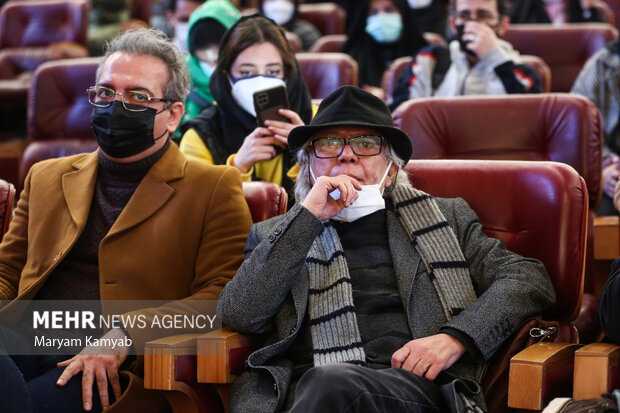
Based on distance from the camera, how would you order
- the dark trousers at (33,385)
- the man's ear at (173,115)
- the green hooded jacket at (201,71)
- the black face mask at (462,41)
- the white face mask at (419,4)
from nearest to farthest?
1. the dark trousers at (33,385)
2. the man's ear at (173,115)
3. the green hooded jacket at (201,71)
4. the black face mask at (462,41)
5. the white face mask at (419,4)

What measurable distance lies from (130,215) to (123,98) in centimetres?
33

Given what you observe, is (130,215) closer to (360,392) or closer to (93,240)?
(93,240)

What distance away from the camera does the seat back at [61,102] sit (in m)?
3.94

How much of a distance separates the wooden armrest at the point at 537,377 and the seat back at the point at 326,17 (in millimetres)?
4614

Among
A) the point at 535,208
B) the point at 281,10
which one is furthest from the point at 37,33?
the point at 535,208

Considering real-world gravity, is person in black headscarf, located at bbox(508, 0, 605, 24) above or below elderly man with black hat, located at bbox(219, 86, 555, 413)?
below

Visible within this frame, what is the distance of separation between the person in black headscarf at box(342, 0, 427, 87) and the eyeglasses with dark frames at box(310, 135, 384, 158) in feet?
9.56

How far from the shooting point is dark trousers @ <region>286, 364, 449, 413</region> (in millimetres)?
1773

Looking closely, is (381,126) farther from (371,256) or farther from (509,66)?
(509,66)

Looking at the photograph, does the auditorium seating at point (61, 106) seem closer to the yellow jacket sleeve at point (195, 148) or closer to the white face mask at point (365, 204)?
the yellow jacket sleeve at point (195, 148)

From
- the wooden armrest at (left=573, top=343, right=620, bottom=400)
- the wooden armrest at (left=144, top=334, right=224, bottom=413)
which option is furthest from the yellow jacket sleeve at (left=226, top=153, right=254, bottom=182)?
the wooden armrest at (left=573, top=343, right=620, bottom=400)

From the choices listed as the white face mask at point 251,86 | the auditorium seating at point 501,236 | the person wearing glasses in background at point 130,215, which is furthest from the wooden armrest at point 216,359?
the white face mask at point 251,86

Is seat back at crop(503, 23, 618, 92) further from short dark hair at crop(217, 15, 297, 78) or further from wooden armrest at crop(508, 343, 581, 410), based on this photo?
wooden armrest at crop(508, 343, 581, 410)

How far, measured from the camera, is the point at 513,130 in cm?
294
